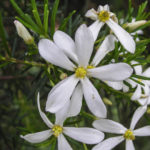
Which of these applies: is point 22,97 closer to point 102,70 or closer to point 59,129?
point 59,129

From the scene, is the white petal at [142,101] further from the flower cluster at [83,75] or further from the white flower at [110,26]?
the white flower at [110,26]

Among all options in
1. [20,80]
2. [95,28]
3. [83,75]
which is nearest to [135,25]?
[95,28]

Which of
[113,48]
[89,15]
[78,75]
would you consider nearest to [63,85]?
[78,75]

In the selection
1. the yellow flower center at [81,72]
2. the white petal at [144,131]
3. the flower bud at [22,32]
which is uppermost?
the flower bud at [22,32]

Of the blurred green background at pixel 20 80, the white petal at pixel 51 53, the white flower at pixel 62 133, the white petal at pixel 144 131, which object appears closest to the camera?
the white petal at pixel 51 53

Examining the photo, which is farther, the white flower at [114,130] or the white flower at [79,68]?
the white flower at [114,130]

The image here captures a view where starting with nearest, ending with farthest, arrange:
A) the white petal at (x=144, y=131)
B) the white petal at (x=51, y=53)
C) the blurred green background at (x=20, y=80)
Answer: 1. the white petal at (x=51, y=53)
2. the white petal at (x=144, y=131)
3. the blurred green background at (x=20, y=80)

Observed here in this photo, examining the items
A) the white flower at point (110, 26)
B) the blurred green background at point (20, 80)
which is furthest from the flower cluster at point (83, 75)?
the blurred green background at point (20, 80)
